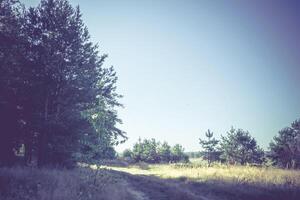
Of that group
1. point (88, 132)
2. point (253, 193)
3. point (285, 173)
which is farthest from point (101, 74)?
point (285, 173)

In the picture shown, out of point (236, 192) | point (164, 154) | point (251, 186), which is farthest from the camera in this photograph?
point (164, 154)

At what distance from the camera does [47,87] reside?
17.0 metres

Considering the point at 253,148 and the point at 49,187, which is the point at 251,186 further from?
the point at 253,148

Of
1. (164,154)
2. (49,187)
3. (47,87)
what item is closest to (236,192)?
(49,187)

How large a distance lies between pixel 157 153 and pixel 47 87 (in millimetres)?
70430

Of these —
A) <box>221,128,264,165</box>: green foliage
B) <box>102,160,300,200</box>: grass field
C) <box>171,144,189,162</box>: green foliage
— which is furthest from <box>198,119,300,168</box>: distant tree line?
<box>102,160,300,200</box>: grass field

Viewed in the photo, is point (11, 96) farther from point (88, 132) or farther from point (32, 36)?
point (88, 132)

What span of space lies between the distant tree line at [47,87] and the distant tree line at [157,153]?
216ft

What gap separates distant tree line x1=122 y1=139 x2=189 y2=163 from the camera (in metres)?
82.1

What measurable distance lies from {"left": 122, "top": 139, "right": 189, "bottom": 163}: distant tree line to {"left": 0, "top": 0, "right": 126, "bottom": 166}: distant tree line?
216 ft

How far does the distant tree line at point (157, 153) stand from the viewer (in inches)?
3231

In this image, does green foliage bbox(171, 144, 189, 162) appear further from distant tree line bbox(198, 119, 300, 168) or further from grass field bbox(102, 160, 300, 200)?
grass field bbox(102, 160, 300, 200)

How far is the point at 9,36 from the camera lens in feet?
49.8

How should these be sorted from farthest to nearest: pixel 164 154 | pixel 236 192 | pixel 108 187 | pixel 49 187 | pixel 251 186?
pixel 164 154, pixel 251 186, pixel 236 192, pixel 108 187, pixel 49 187
